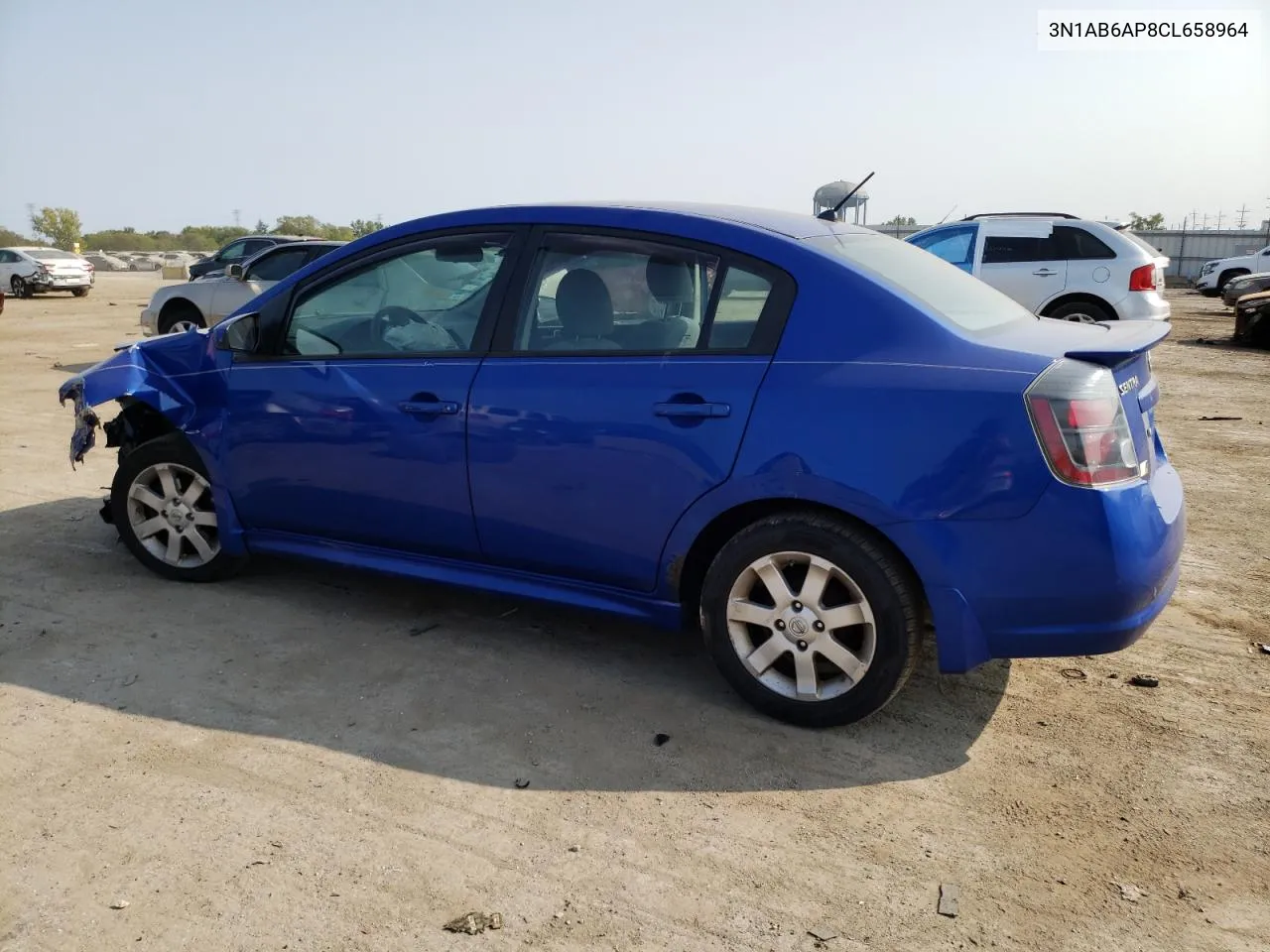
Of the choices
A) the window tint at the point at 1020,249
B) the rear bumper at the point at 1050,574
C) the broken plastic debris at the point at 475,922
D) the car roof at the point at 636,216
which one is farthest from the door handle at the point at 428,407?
the window tint at the point at 1020,249

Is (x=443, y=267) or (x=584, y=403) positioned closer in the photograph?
(x=584, y=403)

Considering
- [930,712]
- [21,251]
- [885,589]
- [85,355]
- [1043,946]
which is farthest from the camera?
[21,251]

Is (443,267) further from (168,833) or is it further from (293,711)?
(168,833)

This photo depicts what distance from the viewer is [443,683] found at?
393 centimetres

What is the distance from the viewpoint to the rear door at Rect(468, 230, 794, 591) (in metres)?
3.54

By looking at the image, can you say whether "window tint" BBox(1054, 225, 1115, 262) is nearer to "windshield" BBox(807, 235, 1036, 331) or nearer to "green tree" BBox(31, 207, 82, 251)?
"windshield" BBox(807, 235, 1036, 331)

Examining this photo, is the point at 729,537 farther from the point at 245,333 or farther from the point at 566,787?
the point at 245,333

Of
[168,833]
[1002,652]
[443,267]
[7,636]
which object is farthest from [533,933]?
[7,636]

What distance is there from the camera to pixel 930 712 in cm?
369

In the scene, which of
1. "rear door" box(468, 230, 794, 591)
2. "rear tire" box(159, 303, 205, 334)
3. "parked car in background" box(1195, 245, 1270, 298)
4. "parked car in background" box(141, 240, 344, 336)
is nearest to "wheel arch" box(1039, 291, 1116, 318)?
"parked car in background" box(141, 240, 344, 336)

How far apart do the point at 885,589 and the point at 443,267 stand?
2200 mm

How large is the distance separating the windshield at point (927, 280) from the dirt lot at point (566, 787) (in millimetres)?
1374

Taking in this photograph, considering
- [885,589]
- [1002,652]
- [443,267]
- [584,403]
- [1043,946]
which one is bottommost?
[1043,946]

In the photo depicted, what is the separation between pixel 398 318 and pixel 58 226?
99540mm
